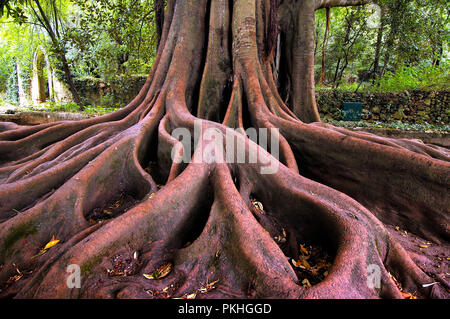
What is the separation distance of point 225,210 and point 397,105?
10668 mm

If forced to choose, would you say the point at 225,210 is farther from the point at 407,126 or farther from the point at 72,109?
the point at 72,109

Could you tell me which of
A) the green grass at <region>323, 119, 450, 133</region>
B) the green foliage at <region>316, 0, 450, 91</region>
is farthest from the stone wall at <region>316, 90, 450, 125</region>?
the green grass at <region>323, 119, 450, 133</region>

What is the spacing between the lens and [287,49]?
4.66 metres

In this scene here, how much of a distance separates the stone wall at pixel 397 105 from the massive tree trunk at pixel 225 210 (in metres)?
7.88

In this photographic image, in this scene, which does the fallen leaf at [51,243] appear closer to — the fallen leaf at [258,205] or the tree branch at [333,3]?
the fallen leaf at [258,205]

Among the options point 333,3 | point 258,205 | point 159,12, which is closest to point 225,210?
point 258,205

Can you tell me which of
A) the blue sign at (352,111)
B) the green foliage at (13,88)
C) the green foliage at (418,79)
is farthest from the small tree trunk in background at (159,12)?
the green foliage at (13,88)

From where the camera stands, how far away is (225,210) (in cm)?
168

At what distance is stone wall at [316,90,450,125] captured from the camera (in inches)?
360

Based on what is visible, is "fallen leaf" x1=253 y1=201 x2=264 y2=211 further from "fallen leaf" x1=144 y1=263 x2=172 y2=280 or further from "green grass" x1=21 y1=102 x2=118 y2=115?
"green grass" x1=21 y1=102 x2=118 y2=115

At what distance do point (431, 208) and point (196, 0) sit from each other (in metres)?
4.16

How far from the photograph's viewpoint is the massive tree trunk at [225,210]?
4.45 ft

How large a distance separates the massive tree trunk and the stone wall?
7.88 metres
